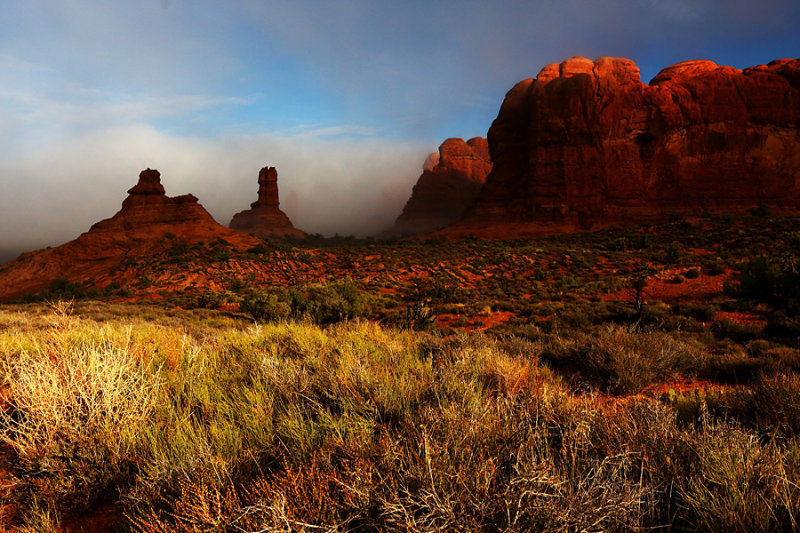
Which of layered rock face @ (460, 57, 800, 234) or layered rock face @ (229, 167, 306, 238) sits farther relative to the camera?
layered rock face @ (229, 167, 306, 238)

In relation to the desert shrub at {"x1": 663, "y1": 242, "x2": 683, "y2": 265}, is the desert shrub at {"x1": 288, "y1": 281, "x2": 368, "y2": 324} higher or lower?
lower

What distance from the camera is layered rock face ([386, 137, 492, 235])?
354 feet

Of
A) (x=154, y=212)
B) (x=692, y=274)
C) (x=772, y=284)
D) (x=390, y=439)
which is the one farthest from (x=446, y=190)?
(x=390, y=439)

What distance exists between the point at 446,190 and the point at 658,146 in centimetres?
6323

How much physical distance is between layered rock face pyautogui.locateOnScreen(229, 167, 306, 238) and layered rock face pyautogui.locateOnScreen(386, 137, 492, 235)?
31.9 m

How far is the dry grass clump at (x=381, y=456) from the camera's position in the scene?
1532 millimetres

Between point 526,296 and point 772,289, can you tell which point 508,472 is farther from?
point 526,296

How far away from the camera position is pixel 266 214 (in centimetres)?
9288

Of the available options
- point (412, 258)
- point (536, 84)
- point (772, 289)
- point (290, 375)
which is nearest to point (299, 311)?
point (290, 375)

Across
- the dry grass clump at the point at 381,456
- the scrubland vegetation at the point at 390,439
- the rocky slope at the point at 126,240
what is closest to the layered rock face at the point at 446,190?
the rocky slope at the point at 126,240

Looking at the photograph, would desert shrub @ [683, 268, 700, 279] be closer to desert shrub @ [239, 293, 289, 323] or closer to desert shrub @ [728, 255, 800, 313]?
desert shrub @ [728, 255, 800, 313]

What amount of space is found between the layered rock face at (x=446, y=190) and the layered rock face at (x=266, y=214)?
31.9 m

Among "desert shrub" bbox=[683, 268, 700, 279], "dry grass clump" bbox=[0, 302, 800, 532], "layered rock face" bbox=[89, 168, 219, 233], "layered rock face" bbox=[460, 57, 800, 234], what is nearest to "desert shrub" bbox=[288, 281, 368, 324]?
"dry grass clump" bbox=[0, 302, 800, 532]

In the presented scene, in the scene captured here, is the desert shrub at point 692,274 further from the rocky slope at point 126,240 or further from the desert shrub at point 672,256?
the rocky slope at point 126,240
